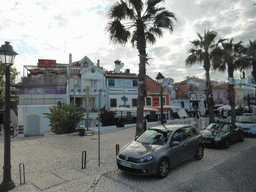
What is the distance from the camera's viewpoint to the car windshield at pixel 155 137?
22.4 feet

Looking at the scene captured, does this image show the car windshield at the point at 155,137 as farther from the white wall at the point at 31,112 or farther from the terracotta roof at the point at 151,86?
the terracotta roof at the point at 151,86

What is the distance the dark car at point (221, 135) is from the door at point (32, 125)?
2199cm

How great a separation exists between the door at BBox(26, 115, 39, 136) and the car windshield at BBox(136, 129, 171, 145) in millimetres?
22115

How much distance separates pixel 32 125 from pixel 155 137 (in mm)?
22953

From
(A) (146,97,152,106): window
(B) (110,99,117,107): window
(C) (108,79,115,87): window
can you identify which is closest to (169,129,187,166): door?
(B) (110,99,117,107): window

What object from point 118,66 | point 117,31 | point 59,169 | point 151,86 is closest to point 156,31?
point 117,31

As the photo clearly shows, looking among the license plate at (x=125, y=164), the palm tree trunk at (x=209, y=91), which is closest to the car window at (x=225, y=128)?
the palm tree trunk at (x=209, y=91)

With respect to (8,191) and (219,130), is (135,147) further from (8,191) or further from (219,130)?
(219,130)

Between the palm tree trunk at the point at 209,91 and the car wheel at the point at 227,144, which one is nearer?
the car wheel at the point at 227,144

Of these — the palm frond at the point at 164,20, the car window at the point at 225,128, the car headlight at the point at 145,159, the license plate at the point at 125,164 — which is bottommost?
the license plate at the point at 125,164

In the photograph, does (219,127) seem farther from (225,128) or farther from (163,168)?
(163,168)

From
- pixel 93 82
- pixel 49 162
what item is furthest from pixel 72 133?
pixel 93 82

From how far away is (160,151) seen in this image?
243 inches

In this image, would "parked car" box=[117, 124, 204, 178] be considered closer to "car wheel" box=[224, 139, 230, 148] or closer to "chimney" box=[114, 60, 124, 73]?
"car wheel" box=[224, 139, 230, 148]
